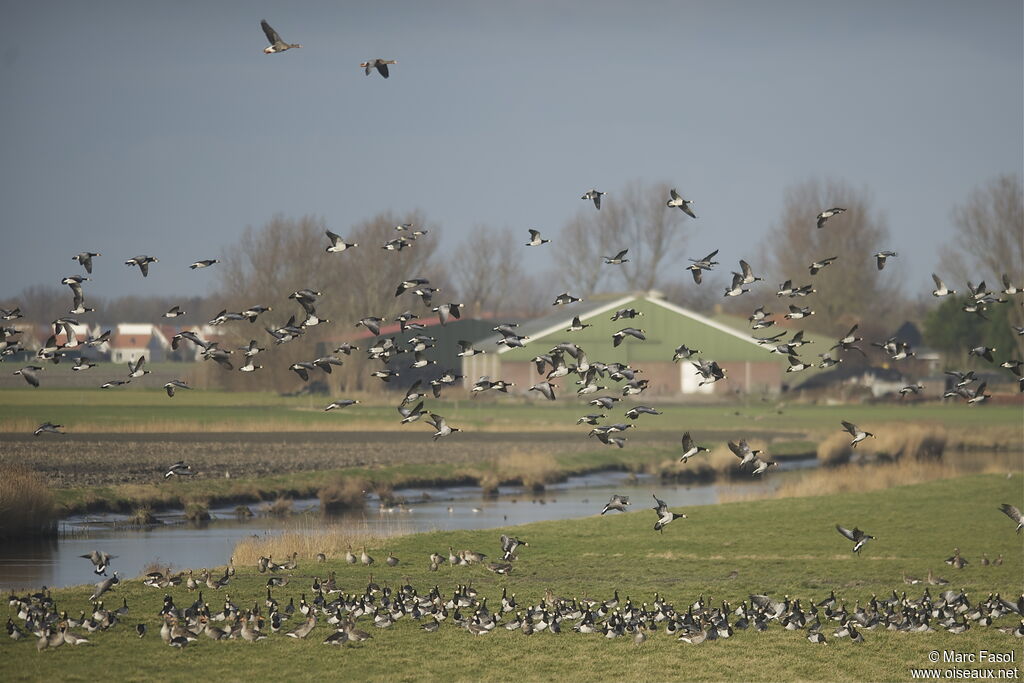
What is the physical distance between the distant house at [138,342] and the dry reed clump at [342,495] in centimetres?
6940

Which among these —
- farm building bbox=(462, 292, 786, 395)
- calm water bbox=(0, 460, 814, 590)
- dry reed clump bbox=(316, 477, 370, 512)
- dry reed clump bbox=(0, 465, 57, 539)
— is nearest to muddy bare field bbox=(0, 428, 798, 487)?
dry reed clump bbox=(316, 477, 370, 512)

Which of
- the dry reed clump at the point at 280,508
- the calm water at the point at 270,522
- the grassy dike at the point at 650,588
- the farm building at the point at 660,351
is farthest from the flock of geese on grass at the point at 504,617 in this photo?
the farm building at the point at 660,351

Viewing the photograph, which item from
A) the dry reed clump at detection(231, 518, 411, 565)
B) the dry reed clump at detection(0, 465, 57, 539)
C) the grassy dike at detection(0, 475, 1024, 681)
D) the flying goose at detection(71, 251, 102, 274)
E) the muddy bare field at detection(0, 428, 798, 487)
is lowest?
the grassy dike at detection(0, 475, 1024, 681)

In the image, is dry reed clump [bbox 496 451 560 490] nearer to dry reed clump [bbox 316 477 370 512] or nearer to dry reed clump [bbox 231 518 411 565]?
dry reed clump [bbox 316 477 370 512]

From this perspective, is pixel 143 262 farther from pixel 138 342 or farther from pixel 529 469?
pixel 138 342

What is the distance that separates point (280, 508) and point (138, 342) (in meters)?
100

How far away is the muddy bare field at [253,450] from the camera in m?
61.2

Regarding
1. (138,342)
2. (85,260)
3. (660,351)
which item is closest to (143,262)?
(85,260)

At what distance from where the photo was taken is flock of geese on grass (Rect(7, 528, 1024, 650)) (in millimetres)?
26234

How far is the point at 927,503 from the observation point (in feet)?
162

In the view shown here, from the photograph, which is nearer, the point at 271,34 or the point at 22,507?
the point at 271,34

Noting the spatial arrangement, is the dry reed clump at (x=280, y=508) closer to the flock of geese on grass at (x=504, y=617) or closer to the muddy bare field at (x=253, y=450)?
the muddy bare field at (x=253, y=450)

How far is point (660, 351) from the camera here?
125125 mm

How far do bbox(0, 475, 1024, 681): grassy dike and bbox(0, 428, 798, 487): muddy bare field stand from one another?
2291 cm
